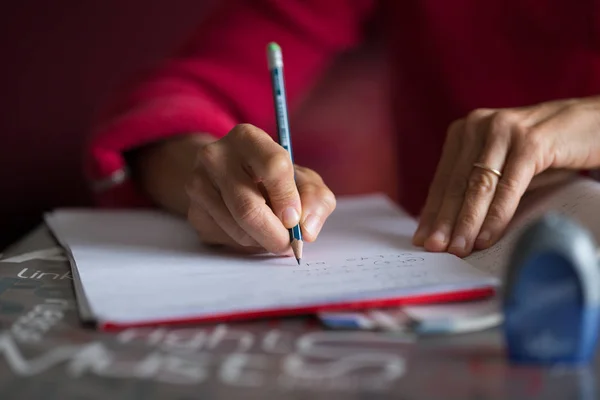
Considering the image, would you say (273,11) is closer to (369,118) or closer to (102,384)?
(369,118)

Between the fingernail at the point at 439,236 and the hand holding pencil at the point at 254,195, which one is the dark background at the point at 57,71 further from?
the fingernail at the point at 439,236

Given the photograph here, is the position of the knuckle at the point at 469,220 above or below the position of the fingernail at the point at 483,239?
above

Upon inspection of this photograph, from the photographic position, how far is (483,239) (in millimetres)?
612

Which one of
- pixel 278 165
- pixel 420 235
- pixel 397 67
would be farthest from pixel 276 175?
pixel 397 67

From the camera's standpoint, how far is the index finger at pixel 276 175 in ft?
1.94

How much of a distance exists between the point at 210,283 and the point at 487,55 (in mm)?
603

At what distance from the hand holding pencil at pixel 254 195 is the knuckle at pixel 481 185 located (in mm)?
122

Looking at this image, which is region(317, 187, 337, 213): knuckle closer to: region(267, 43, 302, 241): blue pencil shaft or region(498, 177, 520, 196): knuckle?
region(267, 43, 302, 241): blue pencil shaft

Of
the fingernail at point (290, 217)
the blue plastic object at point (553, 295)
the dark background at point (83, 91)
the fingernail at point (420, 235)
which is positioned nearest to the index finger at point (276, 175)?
the fingernail at point (290, 217)

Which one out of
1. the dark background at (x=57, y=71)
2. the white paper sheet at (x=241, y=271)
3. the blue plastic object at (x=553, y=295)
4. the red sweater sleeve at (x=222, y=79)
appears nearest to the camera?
the blue plastic object at (x=553, y=295)

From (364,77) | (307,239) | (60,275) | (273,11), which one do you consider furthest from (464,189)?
(364,77)

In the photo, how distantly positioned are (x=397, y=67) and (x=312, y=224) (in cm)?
62

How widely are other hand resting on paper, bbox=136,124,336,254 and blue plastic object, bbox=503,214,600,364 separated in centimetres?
23

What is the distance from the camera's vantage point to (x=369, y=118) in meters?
1.29
